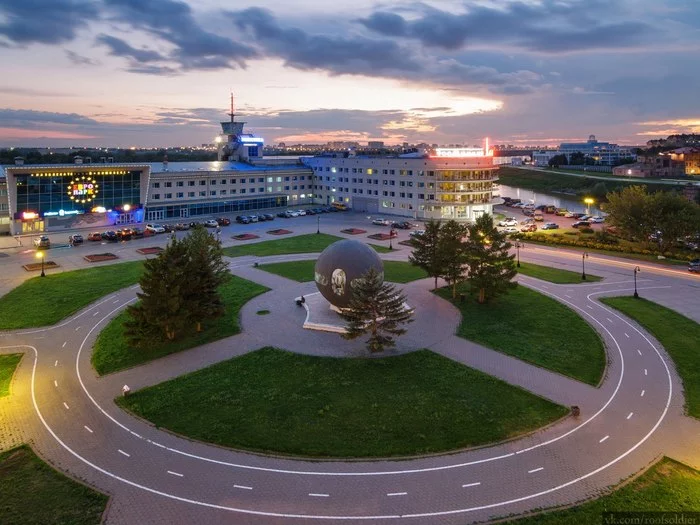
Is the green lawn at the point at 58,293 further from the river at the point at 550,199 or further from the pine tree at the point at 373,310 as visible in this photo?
the river at the point at 550,199

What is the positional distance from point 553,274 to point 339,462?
40312mm

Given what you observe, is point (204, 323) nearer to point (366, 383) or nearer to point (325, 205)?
point (366, 383)

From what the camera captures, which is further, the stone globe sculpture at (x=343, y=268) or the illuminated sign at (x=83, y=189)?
the illuminated sign at (x=83, y=189)

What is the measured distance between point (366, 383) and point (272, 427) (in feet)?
21.3

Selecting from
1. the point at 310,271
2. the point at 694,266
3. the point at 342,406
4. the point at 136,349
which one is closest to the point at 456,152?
the point at 694,266

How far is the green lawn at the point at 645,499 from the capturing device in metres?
16.5

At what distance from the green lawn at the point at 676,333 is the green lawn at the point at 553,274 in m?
6.35

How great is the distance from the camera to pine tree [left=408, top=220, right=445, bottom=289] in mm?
42750

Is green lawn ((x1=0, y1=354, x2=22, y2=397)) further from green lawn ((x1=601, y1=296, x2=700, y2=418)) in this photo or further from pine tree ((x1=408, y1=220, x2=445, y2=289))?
green lawn ((x1=601, y1=296, x2=700, y2=418))

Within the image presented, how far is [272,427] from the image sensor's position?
22.5 meters

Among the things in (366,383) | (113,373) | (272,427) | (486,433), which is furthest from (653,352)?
(113,373)

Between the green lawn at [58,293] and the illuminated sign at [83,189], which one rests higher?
the illuminated sign at [83,189]

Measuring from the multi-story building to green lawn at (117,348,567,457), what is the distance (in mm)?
63785

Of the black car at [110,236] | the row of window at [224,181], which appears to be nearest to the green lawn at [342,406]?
the black car at [110,236]
